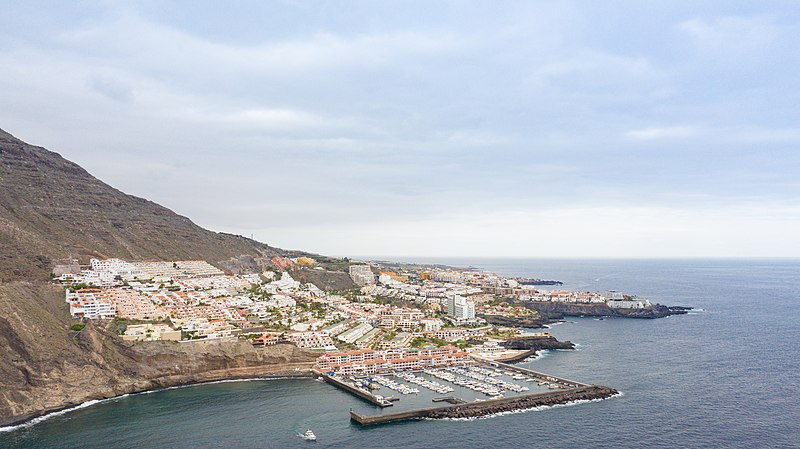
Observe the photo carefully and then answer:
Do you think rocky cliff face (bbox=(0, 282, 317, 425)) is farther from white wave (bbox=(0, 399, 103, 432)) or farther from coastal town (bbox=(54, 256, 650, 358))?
coastal town (bbox=(54, 256, 650, 358))

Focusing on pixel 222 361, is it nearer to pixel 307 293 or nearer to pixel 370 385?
pixel 370 385

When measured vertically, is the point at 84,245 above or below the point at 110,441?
above

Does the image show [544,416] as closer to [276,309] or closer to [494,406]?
[494,406]

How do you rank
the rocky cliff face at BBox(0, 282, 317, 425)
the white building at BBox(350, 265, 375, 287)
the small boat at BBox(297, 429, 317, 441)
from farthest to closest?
1. the white building at BBox(350, 265, 375, 287)
2. the rocky cliff face at BBox(0, 282, 317, 425)
3. the small boat at BBox(297, 429, 317, 441)

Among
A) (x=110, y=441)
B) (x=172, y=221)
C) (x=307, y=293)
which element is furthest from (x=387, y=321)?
(x=172, y=221)

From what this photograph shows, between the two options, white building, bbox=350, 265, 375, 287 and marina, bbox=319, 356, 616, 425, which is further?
white building, bbox=350, 265, 375, 287

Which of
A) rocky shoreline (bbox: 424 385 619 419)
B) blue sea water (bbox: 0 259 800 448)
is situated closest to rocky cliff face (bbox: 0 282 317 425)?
blue sea water (bbox: 0 259 800 448)

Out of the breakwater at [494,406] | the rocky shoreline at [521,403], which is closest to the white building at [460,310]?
the rocky shoreline at [521,403]
